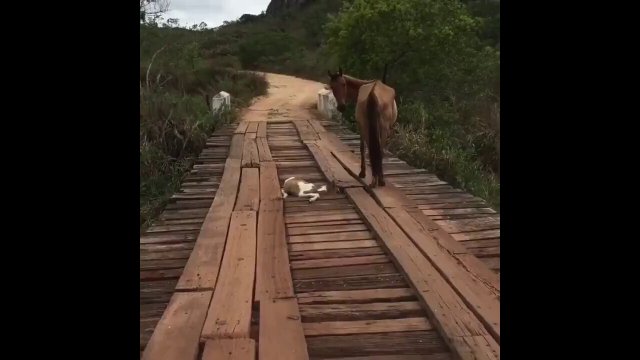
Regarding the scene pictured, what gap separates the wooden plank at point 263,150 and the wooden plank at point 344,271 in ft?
15.1

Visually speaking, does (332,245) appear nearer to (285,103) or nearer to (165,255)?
(165,255)

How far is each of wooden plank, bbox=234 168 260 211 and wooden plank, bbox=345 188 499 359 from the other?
1193 mm

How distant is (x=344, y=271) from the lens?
3707 millimetres

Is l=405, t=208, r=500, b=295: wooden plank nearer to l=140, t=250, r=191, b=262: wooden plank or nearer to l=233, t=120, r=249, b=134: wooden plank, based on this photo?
l=140, t=250, r=191, b=262: wooden plank

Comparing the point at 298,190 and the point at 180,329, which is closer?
the point at 180,329

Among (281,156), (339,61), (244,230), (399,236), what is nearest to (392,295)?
(399,236)

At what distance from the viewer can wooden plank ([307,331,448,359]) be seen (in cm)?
261

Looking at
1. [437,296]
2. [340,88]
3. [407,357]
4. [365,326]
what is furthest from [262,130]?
[407,357]

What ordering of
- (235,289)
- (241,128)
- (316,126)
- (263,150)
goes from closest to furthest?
(235,289)
(263,150)
(241,128)
(316,126)

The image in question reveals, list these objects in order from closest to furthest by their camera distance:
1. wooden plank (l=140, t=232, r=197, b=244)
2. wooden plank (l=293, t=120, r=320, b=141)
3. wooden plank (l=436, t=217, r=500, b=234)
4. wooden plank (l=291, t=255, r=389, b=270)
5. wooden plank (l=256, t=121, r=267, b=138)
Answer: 1. wooden plank (l=291, t=255, r=389, b=270)
2. wooden plank (l=140, t=232, r=197, b=244)
3. wooden plank (l=436, t=217, r=500, b=234)
4. wooden plank (l=293, t=120, r=320, b=141)
5. wooden plank (l=256, t=121, r=267, b=138)

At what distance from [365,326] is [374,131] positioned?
3501 millimetres

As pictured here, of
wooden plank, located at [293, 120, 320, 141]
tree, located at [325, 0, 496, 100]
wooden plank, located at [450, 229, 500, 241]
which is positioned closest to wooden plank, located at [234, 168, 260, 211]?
wooden plank, located at [450, 229, 500, 241]

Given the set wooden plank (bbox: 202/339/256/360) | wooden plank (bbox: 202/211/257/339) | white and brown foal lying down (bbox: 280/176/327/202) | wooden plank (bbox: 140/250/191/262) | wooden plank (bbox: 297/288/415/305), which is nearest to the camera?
wooden plank (bbox: 202/339/256/360)
